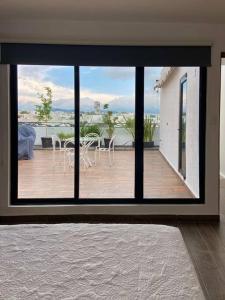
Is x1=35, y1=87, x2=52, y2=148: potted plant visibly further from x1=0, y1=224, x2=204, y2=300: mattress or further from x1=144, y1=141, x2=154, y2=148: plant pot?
x1=0, y1=224, x2=204, y2=300: mattress

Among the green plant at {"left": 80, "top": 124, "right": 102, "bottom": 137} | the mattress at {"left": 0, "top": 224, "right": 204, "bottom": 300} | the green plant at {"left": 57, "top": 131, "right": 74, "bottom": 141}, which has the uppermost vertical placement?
the green plant at {"left": 80, "top": 124, "right": 102, "bottom": 137}

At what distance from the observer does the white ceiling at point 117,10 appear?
3.54m

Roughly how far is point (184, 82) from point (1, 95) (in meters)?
2.38

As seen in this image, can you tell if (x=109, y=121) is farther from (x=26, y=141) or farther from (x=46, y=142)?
(x=26, y=141)

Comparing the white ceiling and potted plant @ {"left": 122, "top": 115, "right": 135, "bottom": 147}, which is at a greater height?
the white ceiling

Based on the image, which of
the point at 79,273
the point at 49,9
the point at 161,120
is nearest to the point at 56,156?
the point at 161,120

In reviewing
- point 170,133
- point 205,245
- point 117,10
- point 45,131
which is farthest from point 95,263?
point 170,133

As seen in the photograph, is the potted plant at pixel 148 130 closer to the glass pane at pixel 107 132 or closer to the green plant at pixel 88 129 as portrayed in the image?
the glass pane at pixel 107 132

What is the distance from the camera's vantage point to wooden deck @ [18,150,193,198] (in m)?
4.56

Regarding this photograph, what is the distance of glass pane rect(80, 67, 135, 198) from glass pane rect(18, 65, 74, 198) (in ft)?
0.59

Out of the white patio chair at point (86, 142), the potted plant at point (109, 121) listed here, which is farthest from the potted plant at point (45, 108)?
the potted plant at point (109, 121)

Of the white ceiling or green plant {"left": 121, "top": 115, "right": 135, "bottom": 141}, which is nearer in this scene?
the white ceiling

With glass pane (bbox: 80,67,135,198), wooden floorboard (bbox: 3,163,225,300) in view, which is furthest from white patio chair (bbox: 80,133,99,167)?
wooden floorboard (bbox: 3,163,225,300)

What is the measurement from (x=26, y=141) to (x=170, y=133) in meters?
1.88
